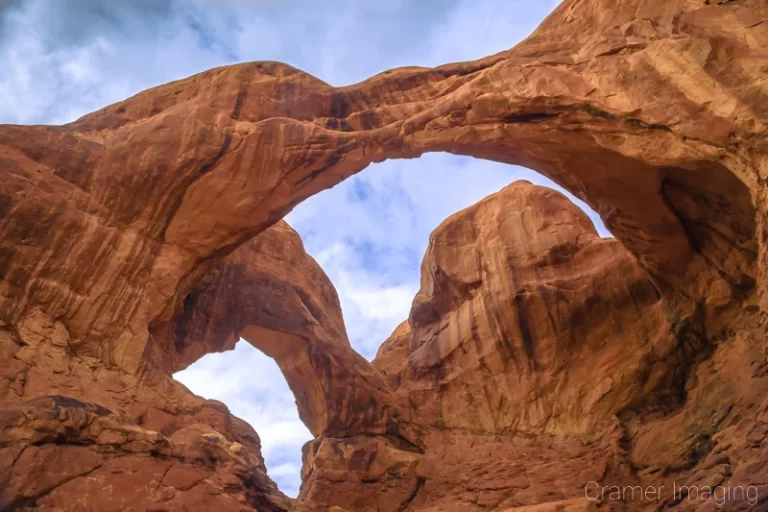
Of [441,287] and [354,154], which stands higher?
[354,154]

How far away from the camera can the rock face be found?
1269 cm

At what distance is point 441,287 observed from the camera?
22625 millimetres

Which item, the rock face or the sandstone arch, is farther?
the sandstone arch

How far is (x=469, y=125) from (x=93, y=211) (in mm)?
8694

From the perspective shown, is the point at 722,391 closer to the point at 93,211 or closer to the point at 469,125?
the point at 469,125

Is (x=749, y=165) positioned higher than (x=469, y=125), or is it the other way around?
(x=469, y=125)

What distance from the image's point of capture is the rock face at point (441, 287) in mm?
12688

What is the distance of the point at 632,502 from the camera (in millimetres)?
15352

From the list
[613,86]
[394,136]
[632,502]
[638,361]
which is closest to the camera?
[613,86]

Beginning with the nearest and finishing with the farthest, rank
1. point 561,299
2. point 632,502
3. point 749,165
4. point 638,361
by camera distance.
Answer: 1. point 749,165
2. point 632,502
3. point 638,361
4. point 561,299

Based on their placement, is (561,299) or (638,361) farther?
(561,299)

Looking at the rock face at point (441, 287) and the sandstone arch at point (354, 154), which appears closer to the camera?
the rock face at point (441, 287)

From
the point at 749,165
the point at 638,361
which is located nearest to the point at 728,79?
the point at 749,165

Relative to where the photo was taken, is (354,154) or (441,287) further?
(441,287)
